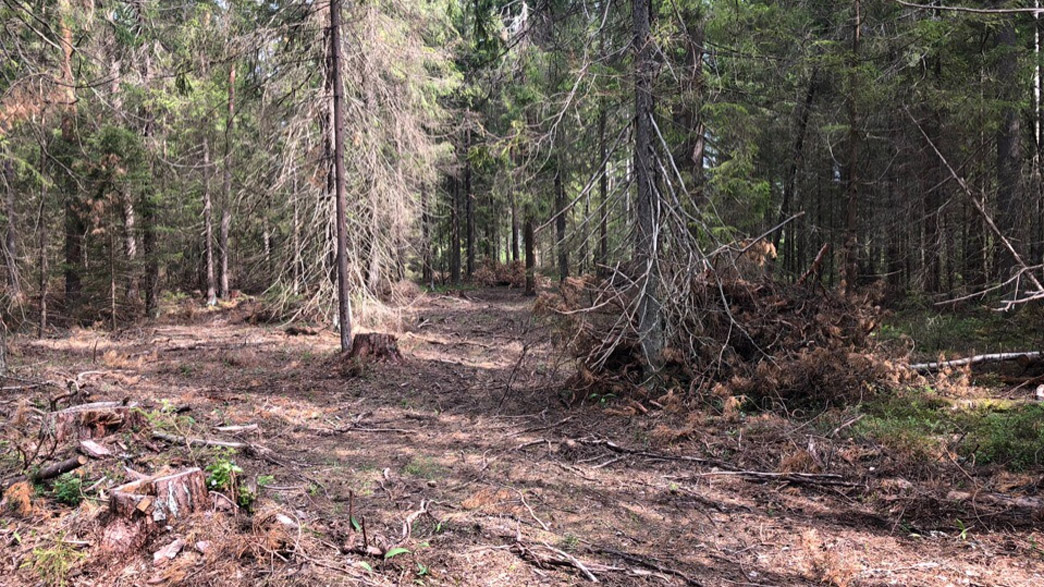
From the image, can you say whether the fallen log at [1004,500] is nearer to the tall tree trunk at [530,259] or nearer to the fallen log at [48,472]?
the fallen log at [48,472]

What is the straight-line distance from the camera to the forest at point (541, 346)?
3891 mm

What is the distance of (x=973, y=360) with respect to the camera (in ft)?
27.2

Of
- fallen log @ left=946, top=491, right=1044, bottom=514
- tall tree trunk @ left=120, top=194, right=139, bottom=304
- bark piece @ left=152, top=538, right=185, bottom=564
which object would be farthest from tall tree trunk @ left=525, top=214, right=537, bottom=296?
bark piece @ left=152, top=538, right=185, bottom=564

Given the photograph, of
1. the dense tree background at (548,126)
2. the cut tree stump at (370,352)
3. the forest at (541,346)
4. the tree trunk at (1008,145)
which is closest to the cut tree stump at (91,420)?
the forest at (541,346)

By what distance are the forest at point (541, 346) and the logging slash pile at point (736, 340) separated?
0.17 ft

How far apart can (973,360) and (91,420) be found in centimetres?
1092

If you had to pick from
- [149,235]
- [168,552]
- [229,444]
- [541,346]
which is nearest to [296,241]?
[541,346]

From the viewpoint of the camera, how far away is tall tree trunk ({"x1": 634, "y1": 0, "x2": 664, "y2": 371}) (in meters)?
7.94

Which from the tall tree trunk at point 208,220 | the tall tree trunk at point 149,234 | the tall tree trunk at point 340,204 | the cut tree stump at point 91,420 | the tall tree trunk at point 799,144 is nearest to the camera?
the cut tree stump at point 91,420

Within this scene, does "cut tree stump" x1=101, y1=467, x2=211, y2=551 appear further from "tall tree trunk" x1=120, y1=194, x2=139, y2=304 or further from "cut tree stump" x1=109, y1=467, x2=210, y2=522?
"tall tree trunk" x1=120, y1=194, x2=139, y2=304

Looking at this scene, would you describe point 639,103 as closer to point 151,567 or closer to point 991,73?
point 151,567

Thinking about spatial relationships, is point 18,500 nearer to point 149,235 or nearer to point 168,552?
point 168,552

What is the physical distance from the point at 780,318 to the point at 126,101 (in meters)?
19.0


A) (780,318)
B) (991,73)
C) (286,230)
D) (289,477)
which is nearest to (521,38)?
(780,318)
